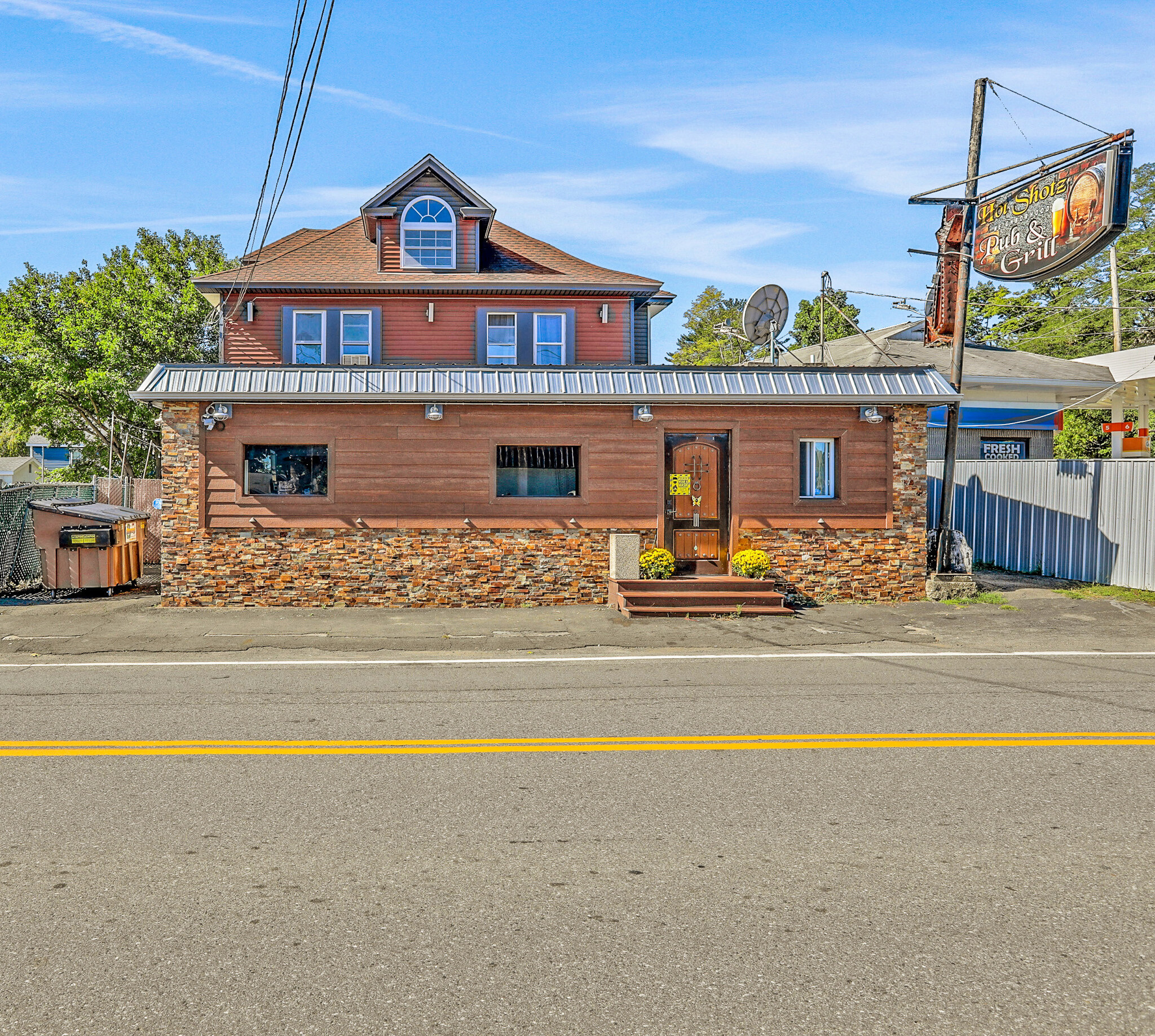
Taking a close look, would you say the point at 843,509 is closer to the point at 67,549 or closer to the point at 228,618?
the point at 228,618

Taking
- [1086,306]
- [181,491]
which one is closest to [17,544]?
[181,491]

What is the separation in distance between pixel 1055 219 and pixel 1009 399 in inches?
440

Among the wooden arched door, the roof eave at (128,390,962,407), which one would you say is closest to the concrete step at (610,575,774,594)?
the wooden arched door

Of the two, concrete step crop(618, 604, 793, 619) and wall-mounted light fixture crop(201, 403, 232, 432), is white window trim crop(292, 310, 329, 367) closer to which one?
wall-mounted light fixture crop(201, 403, 232, 432)

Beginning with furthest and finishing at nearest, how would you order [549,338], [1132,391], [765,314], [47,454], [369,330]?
[47,454] < [1132,391] < [549,338] < [369,330] < [765,314]

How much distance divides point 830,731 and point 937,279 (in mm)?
12647

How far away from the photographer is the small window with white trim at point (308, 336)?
22938 mm

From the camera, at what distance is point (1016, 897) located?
13.6 feet

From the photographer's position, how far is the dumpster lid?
1570cm

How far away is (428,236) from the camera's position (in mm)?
23469

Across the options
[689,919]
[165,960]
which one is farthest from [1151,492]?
[165,960]

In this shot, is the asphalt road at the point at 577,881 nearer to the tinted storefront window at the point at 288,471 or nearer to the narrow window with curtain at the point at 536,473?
the tinted storefront window at the point at 288,471

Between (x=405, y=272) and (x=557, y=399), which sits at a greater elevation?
(x=405, y=272)

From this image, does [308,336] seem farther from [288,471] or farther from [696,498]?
[696,498]
